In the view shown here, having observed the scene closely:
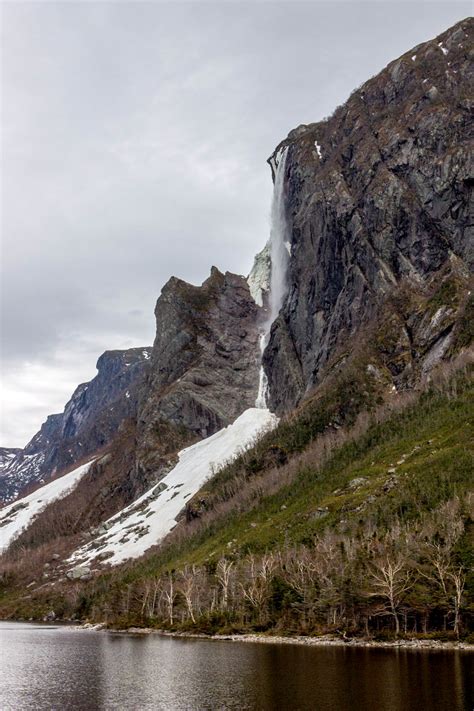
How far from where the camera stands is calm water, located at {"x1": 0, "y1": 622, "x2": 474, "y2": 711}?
4422 cm

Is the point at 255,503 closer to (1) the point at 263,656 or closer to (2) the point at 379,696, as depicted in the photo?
(1) the point at 263,656

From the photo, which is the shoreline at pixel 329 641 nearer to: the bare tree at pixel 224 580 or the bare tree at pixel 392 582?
the bare tree at pixel 392 582

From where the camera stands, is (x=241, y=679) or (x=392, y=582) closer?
(x=241, y=679)

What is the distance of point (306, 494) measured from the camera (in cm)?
17162

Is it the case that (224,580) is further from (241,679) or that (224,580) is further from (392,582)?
(241,679)

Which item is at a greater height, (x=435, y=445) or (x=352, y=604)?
(x=435, y=445)

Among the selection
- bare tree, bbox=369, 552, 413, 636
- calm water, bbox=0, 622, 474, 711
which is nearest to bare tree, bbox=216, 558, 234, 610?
calm water, bbox=0, 622, 474, 711

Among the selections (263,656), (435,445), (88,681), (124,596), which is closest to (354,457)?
(435,445)

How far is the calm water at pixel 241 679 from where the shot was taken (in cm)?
4422

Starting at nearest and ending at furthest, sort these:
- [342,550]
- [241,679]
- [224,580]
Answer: [241,679]
[342,550]
[224,580]

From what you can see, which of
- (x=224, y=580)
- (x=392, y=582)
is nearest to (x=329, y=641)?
(x=392, y=582)

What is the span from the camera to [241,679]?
178 ft

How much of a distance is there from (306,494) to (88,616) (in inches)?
Result: 2700

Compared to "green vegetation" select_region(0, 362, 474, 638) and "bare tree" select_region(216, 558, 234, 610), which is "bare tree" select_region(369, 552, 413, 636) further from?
"bare tree" select_region(216, 558, 234, 610)
